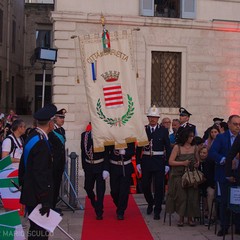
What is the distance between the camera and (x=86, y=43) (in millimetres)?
8289

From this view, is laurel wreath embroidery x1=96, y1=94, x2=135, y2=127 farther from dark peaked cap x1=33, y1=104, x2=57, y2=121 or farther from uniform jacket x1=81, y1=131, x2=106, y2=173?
dark peaked cap x1=33, y1=104, x2=57, y2=121

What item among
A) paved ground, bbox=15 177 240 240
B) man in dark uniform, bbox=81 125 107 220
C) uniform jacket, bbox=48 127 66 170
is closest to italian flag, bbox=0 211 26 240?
paved ground, bbox=15 177 240 240

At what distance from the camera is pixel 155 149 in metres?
8.66

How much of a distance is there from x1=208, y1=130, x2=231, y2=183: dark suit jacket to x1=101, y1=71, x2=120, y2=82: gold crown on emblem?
209 cm

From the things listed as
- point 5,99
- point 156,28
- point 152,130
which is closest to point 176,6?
point 156,28

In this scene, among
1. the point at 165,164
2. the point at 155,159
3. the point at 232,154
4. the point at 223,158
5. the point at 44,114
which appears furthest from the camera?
the point at 165,164

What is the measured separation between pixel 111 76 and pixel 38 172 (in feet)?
11.4

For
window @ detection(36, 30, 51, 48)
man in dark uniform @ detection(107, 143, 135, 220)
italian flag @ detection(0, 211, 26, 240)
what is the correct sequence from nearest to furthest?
italian flag @ detection(0, 211, 26, 240), man in dark uniform @ detection(107, 143, 135, 220), window @ detection(36, 30, 51, 48)

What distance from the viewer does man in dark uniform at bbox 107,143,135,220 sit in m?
8.38

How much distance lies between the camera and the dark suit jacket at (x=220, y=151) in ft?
23.9

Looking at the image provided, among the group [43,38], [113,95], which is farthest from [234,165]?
[43,38]

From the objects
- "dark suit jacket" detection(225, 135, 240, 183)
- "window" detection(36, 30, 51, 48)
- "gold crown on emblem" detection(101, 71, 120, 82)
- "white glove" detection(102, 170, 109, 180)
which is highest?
"window" detection(36, 30, 51, 48)

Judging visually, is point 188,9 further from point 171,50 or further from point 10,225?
point 10,225

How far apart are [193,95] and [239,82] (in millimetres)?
1602
